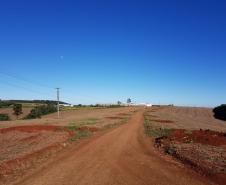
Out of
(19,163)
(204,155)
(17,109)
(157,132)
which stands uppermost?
(17,109)

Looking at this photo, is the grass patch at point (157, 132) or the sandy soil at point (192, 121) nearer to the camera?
the grass patch at point (157, 132)

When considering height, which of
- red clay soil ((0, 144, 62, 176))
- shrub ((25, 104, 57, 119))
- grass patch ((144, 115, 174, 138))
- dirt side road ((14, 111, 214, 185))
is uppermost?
shrub ((25, 104, 57, 119))

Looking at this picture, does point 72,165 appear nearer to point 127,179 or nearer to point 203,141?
point 127,179

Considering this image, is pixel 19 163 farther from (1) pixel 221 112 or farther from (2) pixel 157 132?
(1) pixel 221 112

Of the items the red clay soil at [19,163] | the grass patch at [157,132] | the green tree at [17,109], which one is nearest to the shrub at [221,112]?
the grass patch at [157,132]

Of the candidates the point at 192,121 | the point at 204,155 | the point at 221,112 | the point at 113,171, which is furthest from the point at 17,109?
the point at 113,171

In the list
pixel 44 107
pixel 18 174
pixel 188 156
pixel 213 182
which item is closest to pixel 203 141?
pixel 188 156

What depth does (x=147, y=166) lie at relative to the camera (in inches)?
731

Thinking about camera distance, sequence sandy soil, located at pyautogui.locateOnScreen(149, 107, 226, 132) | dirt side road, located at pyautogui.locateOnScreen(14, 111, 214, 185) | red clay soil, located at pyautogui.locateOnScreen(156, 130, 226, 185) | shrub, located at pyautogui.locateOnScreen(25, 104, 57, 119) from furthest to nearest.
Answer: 1. shrub, located at pyautogui.locateOnScreen(25, 104, 57, 119)
2. sandy soil, located at pyautogui.locateOnScreen(149, 107, 226, 132)
3. red clay soil, located at pyautogui.locateOnScreen(156, 130, 226, 185)
4. dirt side road, located at pyautogui.locateOnScreen(14, 111, 214, 185)

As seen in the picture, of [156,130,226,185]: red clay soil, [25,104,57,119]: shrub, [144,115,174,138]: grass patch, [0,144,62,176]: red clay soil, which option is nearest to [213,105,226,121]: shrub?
[144,115,174,138]: grass patch

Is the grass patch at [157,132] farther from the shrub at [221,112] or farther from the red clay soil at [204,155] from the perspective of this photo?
the shrub at [221,112]

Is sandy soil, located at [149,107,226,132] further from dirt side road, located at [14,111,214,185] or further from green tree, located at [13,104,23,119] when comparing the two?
green tree, located at [13,104,23,119]

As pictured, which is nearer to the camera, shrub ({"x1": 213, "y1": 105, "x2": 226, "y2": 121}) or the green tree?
shrub ({"x1": 213, "y1": 105, "x2": 226, "y2": 121})

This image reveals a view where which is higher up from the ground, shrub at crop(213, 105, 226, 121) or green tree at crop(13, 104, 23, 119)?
green tree at crop(13, 104, 23, 119)
